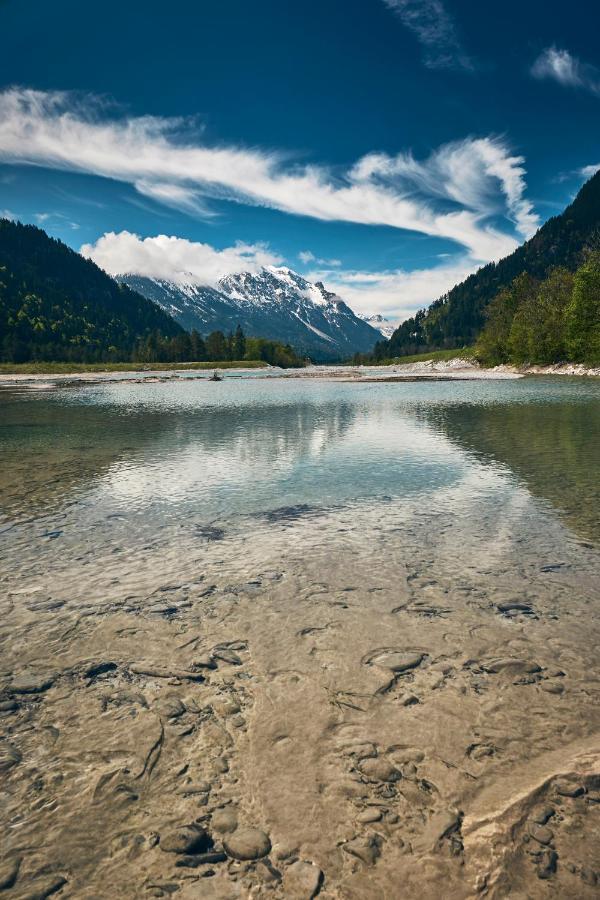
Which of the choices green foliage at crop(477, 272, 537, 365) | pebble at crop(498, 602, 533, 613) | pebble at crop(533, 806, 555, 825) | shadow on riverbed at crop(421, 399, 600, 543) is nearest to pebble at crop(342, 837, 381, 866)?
pebble at crop(533, 806, 555, 825)

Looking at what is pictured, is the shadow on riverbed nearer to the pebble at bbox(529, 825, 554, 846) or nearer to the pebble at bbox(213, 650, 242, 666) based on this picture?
the pebble at bbox(529, 825, 554, 846)

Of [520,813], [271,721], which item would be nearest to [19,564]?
[271,721]

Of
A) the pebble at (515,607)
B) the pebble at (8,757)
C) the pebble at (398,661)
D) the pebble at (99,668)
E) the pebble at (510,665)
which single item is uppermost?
the pebble at (515,607)

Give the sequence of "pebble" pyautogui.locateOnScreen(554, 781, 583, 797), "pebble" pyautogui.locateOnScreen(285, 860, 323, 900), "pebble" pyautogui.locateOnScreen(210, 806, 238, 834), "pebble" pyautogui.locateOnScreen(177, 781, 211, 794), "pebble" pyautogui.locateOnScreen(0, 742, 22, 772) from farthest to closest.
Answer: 1. "pebble" pyautogui.locateOnScreen(0, 742, 22, 772)
2. "pebble" pyautogui.locateOnScreen(177, 781, 211, 794)
3. "pebble" pyautogui.locateOnScreen(554, 781, 583, 797)
4. "pebble" pyautogui.locateOnScreen(210, 806, 238, 834)
5. "pebble" pyautogui.locateOnScreen(285, 860, 323, 900)

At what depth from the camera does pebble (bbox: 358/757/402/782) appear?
5.21 m

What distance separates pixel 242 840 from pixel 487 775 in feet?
8.49

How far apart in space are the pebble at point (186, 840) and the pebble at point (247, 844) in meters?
0.19

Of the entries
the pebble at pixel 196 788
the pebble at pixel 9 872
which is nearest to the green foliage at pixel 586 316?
the pebble at pixel 196 788

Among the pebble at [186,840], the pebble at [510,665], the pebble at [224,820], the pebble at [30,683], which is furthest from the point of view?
the pebble at [510,665]

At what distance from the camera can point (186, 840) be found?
4.55m

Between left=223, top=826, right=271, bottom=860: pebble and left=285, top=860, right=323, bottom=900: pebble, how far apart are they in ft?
1.00

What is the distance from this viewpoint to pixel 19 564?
11.4 meters

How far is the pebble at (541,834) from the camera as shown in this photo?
14.8 ft

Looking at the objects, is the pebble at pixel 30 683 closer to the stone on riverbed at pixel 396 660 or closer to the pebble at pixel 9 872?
the pebble at pixel 9 872
